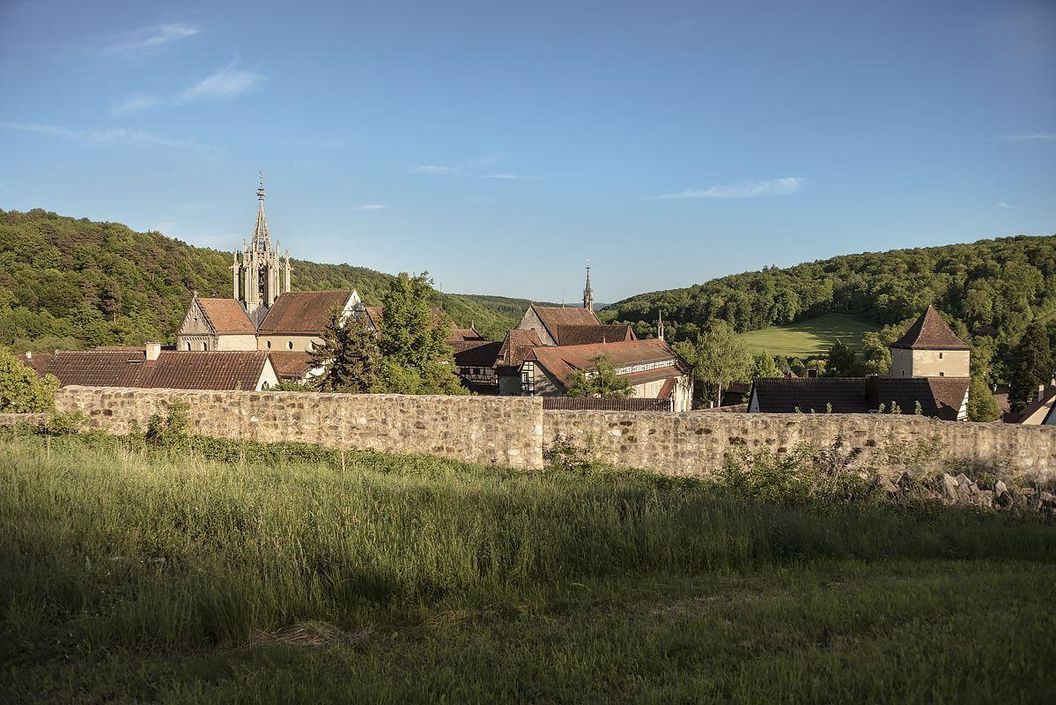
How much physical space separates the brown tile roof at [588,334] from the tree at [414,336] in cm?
3160

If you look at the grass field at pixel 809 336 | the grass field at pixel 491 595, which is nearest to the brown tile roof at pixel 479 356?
the grass field at pixel 809 336

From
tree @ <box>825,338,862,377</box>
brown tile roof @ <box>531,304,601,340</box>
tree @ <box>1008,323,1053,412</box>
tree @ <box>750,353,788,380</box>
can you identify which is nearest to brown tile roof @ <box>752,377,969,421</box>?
tree @ <box>825,338,862,377</box>

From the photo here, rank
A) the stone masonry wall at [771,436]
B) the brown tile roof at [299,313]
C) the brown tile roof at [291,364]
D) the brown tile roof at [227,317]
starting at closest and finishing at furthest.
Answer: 1. the stone masonry wall at [771,436]
2. the brown tile roof at [291,364]
3. the brown tile roof at [227,317]
4. the brown tile roof at [299,313]

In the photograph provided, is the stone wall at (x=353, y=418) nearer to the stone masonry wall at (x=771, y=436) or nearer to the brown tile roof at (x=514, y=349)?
the stone masonry wall at (x=771, y=436)

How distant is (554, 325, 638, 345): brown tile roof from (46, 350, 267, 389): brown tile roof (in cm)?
4280

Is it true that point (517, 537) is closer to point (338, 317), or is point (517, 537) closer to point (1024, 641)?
point (1024, 641)

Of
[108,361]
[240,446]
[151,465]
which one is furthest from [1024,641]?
[108,361]

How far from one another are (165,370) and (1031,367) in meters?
72.2

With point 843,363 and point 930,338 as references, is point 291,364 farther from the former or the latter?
point 843,363

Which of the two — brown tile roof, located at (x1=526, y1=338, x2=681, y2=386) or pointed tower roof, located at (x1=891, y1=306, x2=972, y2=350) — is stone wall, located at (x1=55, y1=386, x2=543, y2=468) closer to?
brown tile roof, located at (x1=526, y1=338, x2=681, y2=386)

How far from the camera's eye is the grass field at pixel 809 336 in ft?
330

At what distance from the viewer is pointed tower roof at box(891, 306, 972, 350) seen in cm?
5034

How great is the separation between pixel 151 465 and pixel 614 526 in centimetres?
669

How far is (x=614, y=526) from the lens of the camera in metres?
6.85
